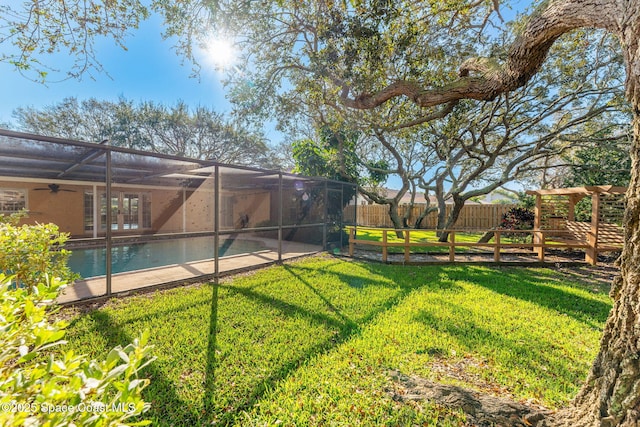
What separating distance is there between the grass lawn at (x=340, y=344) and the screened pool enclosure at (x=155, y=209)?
1210 millimetres

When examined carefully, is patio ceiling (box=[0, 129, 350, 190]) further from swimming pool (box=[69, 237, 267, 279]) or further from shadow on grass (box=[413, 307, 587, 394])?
shadow on grass (box=[413, 307, 587, 394])

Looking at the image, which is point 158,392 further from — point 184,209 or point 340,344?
point 184,209

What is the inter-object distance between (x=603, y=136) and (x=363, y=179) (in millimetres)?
8978

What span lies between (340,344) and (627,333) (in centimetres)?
217

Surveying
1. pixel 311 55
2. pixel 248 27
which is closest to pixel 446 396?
pixel 311 55

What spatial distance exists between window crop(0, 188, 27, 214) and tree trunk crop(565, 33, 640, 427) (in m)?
14.2

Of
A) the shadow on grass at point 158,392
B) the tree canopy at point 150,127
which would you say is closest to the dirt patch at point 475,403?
the shadow on grass at point 158,392

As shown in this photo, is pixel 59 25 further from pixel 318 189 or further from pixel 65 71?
pixel 318 189

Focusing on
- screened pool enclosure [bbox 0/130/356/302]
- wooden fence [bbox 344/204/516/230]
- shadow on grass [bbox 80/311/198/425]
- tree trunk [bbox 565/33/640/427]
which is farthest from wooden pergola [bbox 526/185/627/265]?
shadow on grass [bbox 80/311/198/425]

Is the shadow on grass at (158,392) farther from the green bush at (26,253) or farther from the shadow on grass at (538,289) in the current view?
→ the shadow on grass at (538,289)

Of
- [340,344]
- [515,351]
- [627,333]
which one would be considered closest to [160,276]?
[340,344]

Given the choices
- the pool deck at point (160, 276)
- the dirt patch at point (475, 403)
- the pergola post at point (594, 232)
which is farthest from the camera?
the pergola post at point (594, 232)

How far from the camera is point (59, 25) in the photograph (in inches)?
135

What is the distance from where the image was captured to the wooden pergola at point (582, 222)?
21.1ft
